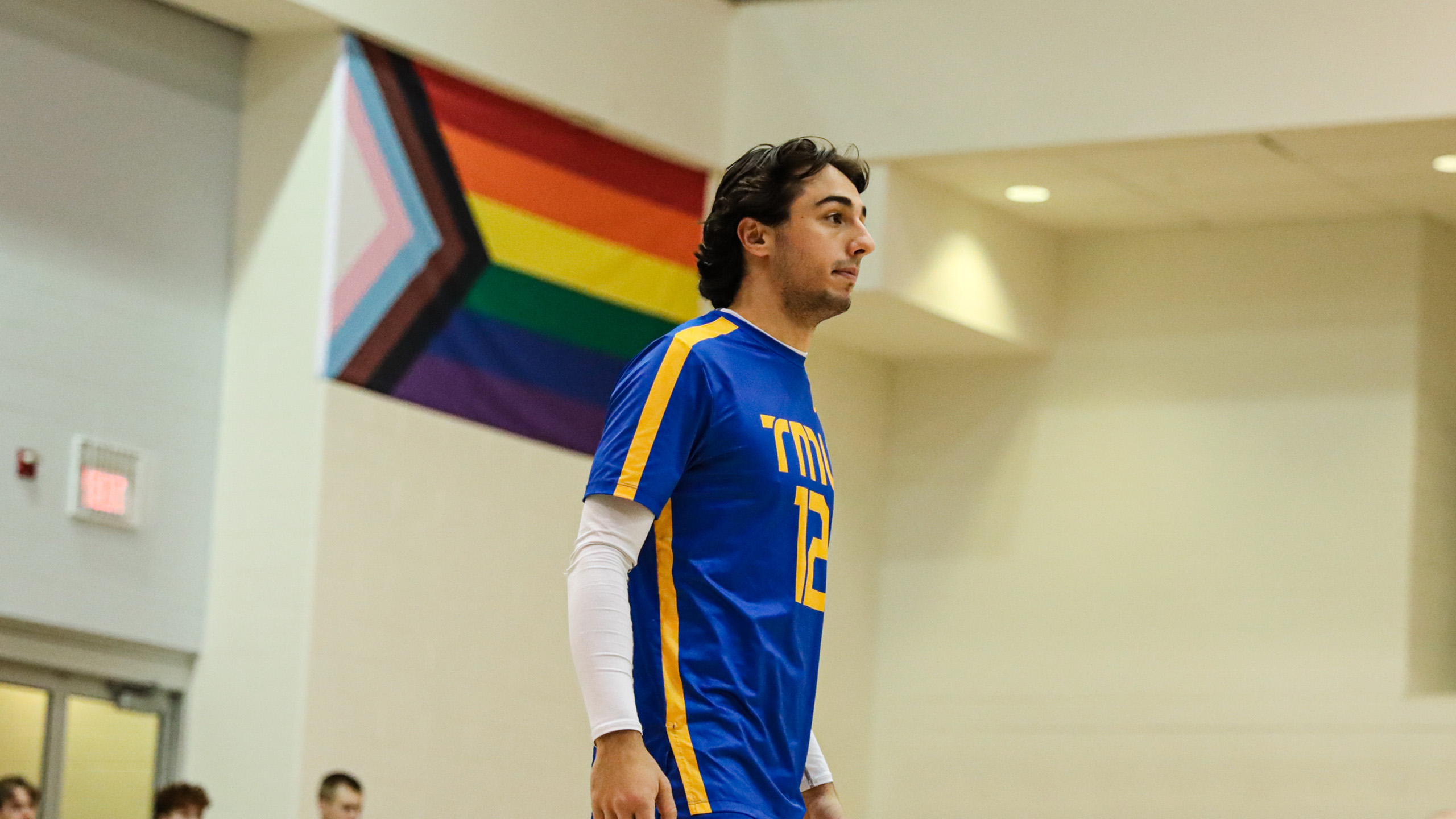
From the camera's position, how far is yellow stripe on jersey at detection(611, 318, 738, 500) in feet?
10.2

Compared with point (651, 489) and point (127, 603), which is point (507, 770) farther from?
point (651, 489)

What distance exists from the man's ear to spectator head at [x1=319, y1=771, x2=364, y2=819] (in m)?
4.48

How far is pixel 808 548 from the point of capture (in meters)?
3.30

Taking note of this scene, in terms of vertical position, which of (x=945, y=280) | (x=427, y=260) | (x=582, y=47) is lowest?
(x=427, y=260)

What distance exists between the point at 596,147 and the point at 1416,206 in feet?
13.3

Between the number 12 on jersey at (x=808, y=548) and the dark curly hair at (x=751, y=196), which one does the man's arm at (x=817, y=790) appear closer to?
the number 12 on jersey at (x=808, y=548)

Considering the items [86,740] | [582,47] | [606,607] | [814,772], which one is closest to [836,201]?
[606,607]

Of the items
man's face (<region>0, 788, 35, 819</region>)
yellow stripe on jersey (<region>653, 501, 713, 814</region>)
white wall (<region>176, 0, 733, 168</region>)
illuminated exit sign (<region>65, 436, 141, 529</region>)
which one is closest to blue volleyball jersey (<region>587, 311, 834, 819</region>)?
yellow stripe on jersey (<region>653, 501, 713, 814</region>)

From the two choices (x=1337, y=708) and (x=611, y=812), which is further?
(x=1337, y=708)

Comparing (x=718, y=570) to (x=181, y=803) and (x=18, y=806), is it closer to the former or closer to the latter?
(x=18, y=806)

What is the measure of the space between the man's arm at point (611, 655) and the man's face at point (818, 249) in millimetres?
480

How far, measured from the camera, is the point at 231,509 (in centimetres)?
829

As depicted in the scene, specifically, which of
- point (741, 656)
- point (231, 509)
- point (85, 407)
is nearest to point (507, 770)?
point (231, 509)

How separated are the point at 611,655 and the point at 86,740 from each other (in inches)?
211
